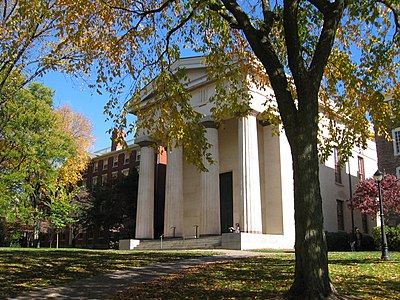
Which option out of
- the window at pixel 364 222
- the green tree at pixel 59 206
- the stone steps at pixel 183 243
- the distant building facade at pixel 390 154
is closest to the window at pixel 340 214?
the window at pixel 364 222

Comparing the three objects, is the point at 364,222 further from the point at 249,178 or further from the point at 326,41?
the point at 326,41

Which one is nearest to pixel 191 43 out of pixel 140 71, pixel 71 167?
pixel 140 71

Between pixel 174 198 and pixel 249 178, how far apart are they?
715 cm

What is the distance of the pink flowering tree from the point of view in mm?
28125

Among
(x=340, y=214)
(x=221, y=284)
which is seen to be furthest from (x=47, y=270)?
(x=340, y=214)

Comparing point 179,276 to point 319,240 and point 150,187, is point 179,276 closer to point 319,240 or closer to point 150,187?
point 319,240

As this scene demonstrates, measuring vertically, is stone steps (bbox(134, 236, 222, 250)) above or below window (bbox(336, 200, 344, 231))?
below

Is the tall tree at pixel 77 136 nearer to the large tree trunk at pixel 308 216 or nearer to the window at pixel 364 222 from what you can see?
the window at pixel 364 222

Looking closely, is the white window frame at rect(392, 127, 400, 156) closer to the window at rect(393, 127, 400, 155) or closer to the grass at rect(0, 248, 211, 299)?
the window at rect(393, 127, 400, 155)

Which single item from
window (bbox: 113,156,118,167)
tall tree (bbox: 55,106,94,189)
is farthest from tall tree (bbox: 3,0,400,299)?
window (bbox: 113,156,118,167)

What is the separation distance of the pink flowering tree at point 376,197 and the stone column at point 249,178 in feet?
25.1

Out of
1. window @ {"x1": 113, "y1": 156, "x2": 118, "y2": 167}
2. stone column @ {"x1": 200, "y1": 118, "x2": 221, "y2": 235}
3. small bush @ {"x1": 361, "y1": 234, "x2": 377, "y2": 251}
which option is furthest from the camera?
window @ {"x1": 113, "y1": 156, "x2": 118, "y2": 167}

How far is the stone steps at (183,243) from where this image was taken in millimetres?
27031

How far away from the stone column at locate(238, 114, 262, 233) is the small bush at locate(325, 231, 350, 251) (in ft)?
14.3
